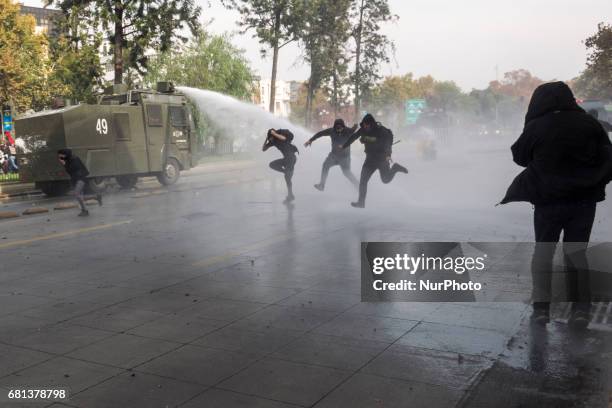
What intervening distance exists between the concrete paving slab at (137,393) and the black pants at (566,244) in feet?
9.02

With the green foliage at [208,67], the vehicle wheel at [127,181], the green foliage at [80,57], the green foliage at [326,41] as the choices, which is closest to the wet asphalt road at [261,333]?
the vehicle wheel at [127,181]

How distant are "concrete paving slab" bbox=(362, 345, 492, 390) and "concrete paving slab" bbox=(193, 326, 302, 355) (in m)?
0.80

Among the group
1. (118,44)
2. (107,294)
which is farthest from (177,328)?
(118,44)

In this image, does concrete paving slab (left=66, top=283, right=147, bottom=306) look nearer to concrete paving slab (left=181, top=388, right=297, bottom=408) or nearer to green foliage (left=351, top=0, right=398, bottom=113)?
concrete paving slab (left=181, top=388, right=297, bottom=408)

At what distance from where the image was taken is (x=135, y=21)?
24766 millimetres

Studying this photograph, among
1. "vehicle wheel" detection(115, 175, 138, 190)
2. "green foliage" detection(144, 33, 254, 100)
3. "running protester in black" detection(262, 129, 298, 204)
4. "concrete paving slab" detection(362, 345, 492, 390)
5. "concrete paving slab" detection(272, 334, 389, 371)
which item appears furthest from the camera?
"green foliage" detection(144, 33, 254, 100)

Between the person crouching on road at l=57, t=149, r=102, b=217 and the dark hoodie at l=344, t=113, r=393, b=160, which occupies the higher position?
the dark hoodie at l=344, t=113, r=393, b=160

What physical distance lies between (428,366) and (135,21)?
2386cm

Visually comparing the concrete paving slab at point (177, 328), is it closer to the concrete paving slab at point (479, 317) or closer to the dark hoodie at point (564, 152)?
the concrete paving slab at point (479, 317)

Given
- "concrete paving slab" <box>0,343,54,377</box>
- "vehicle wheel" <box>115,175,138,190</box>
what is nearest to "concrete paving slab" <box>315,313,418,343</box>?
"concrete paving slab" <box>0,343,54,377</box>

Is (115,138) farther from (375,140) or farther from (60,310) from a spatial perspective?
(60,310)

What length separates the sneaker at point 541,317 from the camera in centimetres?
472

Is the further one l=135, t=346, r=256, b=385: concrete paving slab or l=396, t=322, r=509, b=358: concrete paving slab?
l=396, t=322, r=509, b=358: concrete paving slab

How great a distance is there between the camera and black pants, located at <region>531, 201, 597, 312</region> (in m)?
4.47
